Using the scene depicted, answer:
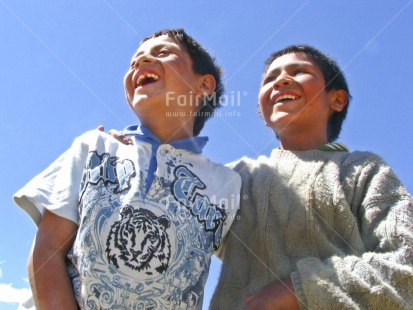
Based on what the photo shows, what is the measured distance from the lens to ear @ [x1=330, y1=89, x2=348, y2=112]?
9.28ft

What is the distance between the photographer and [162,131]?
2488 mm

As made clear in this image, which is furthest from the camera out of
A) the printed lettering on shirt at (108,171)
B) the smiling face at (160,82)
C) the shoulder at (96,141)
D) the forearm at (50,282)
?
the smiling face at (160,82)

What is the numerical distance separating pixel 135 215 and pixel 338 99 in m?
1.39

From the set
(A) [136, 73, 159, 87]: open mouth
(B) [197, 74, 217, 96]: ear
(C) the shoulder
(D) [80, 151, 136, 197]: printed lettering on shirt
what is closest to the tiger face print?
(D) [80, 151, 136, 197]: printed lettering on shirt

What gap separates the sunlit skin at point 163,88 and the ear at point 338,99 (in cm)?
71

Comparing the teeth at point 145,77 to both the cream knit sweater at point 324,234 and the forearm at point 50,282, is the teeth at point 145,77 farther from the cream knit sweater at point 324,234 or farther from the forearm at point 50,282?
the forearm at point 50,282

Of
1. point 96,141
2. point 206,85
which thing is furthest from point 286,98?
point 96,141

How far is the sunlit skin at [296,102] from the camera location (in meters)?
2.59

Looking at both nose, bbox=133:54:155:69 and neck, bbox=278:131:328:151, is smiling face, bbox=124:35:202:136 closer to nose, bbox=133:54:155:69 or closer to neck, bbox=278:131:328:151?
nose, bbox=133:54:155:69

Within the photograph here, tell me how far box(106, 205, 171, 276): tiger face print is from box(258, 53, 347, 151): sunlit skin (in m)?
0.87

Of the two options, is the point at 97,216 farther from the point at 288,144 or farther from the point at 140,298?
the point at 288,144

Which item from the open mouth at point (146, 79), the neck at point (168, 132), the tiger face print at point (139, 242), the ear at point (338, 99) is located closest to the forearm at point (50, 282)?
the tiger face print at point (139, 242)

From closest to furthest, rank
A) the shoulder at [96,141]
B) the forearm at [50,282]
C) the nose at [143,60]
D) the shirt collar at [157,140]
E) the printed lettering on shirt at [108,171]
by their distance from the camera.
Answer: the forearm at [50,282]
the printed lettering on shirt at [108,171]
the shoulder at [96,141]
the shirt collar at [157,140]
the nose at [143,60]

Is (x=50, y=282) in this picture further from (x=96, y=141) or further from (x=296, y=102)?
(x=296, y=102)
